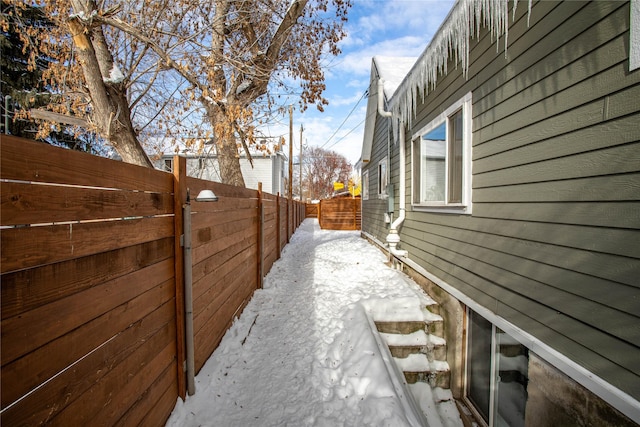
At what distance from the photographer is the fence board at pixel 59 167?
93 centimetres

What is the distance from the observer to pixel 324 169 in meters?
44.0

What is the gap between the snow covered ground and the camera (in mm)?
2266

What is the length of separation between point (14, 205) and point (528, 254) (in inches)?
118

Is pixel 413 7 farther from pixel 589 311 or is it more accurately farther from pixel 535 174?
pixel 589 311

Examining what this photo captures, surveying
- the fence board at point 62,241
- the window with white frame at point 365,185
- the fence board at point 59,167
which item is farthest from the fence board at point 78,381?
the window with white frame at point 365,185

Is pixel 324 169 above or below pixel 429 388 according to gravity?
above

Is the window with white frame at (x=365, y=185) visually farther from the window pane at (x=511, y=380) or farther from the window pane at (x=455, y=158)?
the window pane at (x=511, y=380)

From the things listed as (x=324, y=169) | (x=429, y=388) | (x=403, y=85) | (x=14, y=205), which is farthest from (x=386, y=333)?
(x=324, y=169)

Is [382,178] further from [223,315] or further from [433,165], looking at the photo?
[223,315]

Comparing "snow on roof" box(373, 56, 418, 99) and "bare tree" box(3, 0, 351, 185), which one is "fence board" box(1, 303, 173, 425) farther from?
"snow on roof" box(373, 56, 418, 99)

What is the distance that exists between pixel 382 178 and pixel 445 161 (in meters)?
3.80

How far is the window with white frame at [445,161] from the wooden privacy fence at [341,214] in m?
9.37

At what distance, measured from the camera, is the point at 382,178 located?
783 cm

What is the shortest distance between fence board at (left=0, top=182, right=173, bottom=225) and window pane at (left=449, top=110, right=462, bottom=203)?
3445 millimetres
